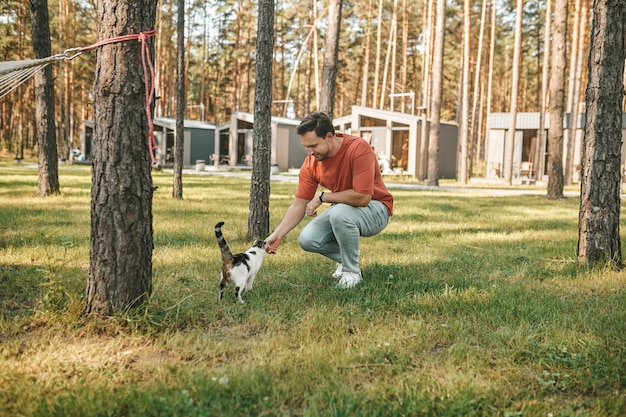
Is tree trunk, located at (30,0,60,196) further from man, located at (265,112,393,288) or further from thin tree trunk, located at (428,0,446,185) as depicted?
thin tree trunk, located at (428,0,446,185)

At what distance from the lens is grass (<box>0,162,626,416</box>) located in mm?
2361

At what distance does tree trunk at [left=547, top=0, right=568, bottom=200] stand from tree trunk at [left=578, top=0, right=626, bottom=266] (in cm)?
1023

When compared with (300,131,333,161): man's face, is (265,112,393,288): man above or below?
below

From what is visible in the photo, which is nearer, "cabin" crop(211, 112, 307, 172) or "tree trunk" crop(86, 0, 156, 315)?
"tree trunk" crop(86, 0, 156, 315)

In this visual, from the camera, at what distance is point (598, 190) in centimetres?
525

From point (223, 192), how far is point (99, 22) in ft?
37.7

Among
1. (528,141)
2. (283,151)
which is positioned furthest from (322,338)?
(283,151)

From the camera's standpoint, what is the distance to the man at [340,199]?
437cm

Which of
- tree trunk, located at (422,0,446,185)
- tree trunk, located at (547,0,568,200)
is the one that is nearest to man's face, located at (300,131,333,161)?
tree trunk, located at (547,0,568,200)

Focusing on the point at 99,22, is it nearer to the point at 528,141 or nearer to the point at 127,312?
the point at 127,312

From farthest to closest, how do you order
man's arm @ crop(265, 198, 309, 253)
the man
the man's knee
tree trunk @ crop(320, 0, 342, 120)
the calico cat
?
tree trunk @ crop(320, 0, 342, 120) → the man's knee → the man → man's arm @ crop(265, 198, 309, 253) → the calico cat

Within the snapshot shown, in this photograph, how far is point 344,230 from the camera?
177 inches

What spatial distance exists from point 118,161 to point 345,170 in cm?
191

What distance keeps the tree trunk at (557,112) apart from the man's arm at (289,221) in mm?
12247
